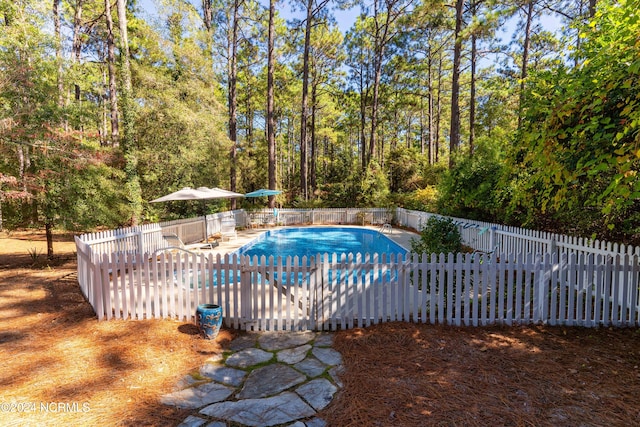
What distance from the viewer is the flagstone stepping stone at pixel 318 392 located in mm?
2779

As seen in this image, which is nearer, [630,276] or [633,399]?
[633,399]

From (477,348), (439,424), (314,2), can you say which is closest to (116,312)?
(439,424)

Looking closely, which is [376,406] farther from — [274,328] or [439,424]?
[274,328]

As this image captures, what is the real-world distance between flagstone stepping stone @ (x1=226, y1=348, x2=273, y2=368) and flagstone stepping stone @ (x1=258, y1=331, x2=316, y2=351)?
0.48ft

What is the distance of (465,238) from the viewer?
1115cm

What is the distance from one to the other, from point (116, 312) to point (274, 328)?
232 cm

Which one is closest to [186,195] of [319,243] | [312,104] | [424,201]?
[319,243]

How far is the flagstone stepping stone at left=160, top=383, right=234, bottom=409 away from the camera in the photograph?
2795 mm

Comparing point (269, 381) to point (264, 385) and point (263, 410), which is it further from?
point (263, 410)

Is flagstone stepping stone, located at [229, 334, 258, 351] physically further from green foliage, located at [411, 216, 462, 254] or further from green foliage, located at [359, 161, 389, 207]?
green foliage, located at [359, 161, 389, 207]

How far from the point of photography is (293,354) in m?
3.76

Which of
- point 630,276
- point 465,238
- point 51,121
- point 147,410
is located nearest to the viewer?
point 147,410

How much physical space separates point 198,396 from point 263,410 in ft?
2.24

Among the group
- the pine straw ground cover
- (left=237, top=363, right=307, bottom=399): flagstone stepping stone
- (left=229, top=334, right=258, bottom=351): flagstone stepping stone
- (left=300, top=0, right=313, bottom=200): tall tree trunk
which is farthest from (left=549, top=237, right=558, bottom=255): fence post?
(left=300, top=0, right=313, bottom=200): tall tree trunk
